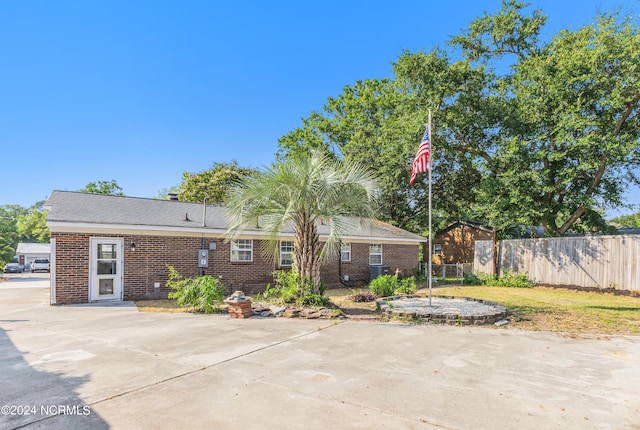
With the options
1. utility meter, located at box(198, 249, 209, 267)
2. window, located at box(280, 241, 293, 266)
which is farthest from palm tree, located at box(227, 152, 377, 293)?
window, located at box(280, 241, 293, 266)

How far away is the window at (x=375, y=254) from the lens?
1706cm

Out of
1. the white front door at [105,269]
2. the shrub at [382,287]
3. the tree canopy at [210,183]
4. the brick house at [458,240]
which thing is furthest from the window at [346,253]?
the tree canopy at [210,183]

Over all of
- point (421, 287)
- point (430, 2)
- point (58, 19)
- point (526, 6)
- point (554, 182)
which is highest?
point (526, 6)

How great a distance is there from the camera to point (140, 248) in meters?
11.4

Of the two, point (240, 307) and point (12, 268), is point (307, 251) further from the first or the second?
point (12, 268)

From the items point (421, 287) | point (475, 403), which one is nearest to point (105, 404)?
point (475, 403)

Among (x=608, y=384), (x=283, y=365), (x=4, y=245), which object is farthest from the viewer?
(x=4, y=245)

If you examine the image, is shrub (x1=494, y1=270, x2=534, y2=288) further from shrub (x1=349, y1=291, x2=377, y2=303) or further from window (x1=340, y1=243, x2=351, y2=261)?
shrub (x1=349, y1=291, x2=377, y2=303)

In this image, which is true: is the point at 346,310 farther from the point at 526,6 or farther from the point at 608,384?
the point at 526,6

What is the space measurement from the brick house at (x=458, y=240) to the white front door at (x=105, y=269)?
23.4 m

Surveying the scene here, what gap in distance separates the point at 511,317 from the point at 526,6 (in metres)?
19.3

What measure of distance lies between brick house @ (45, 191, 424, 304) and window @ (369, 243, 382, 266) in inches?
96.3

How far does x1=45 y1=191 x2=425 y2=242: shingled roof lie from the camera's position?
1023 centimetres

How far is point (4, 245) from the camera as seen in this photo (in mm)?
27859
